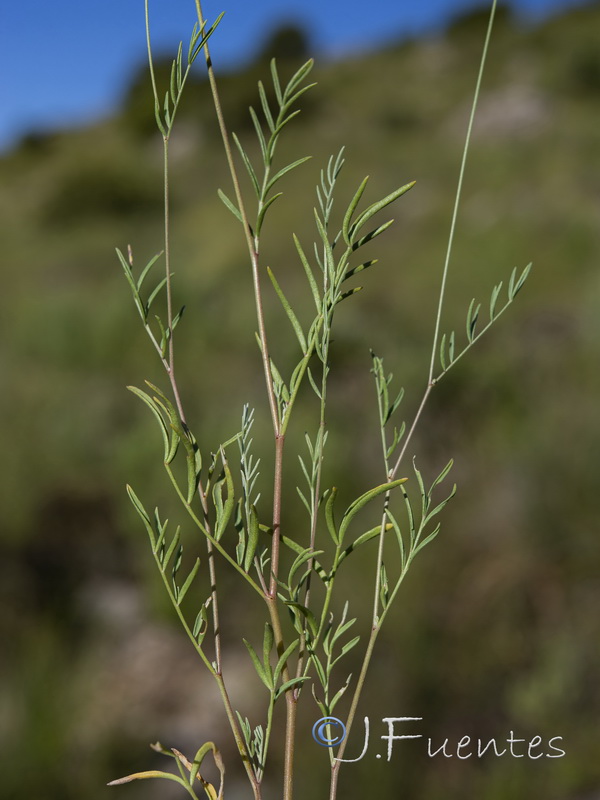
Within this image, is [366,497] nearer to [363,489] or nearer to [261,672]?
[261,672]

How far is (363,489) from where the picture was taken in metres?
2.49

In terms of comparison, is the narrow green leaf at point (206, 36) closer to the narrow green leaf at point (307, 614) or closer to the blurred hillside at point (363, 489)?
the narrow green leaf at point (307, 614)

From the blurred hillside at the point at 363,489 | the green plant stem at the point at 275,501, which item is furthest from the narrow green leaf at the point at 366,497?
the blurred hillside at the point at 363,489

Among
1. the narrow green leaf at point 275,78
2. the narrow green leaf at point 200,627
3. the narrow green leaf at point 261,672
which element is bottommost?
the narrow green leaf at point 261,672

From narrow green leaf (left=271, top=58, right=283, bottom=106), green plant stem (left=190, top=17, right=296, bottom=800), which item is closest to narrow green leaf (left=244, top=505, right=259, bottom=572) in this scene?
green plant stem (left=190, top=17, right=296, bottom=800)

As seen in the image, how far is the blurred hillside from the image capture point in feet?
4.70

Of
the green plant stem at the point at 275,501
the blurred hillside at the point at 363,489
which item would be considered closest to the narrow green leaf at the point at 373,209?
the green plant stem at the point at 275,501

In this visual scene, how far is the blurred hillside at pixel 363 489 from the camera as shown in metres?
1.43

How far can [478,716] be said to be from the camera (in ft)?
4.84

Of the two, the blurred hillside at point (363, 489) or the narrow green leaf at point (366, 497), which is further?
the blurred hillside at point (363, 489)

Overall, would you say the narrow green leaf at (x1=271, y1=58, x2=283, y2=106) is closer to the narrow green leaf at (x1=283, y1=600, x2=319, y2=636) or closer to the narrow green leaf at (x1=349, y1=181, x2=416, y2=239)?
the narrow green leaf at (x1=349, y1=181, x2=416, y2=239)

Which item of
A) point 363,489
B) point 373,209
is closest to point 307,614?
point 373,209

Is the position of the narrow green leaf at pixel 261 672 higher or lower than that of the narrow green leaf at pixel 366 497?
lower

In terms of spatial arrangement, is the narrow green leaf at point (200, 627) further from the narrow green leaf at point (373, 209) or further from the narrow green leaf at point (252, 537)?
the narrow green leaf at point (373, 209)
